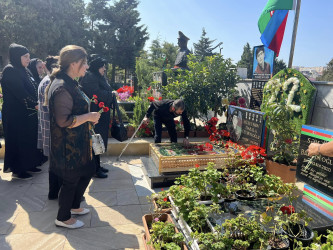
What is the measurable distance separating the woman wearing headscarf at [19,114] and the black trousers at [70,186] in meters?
1.80

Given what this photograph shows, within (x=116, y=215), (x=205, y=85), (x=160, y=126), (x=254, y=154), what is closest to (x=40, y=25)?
(x=205, y=85)

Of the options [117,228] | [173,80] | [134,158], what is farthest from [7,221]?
[173,80]

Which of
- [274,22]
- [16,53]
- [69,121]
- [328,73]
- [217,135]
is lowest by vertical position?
[217,135]

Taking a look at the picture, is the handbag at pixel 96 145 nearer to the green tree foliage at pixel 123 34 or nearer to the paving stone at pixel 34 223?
the paving stone at pixel 34 223

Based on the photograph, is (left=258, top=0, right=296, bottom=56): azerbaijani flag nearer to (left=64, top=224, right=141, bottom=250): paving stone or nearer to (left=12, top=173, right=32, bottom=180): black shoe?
(left=64, top=224, right=141, bottom=250): paving stone

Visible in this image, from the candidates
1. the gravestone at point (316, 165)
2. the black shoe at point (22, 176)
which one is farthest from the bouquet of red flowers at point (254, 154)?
the black shoe at point (22, 176)

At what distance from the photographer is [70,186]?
8.80 feet

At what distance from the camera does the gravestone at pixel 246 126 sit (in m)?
4.25

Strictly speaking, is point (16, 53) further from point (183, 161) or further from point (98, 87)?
point (183, 161)

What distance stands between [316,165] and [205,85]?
355cm

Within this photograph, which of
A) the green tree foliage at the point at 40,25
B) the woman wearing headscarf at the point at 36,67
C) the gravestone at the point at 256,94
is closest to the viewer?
the woman wearing headscarf at the point at 36,67

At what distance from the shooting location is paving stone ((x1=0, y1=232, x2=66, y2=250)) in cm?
253

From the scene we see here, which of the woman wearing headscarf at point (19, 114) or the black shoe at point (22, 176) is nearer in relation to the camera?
the woman wearing headscarf at point (19, 114)

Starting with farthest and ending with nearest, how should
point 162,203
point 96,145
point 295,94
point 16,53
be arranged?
point 295,94
point 16,53
point 96,145
point 162,203
